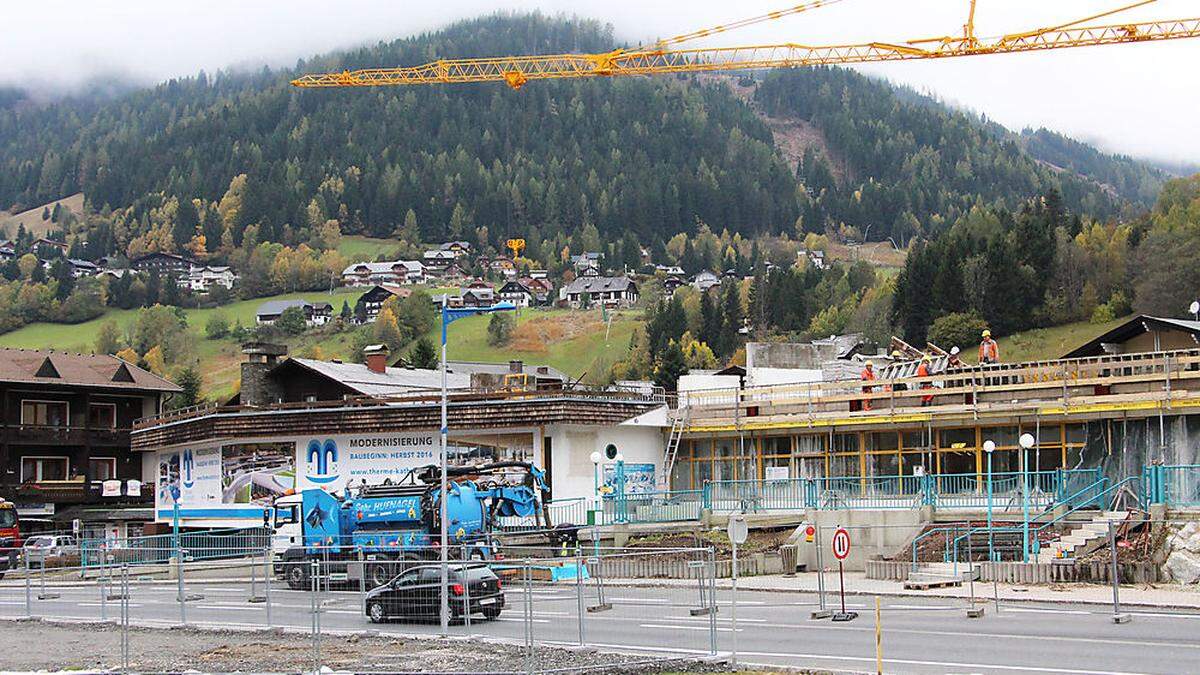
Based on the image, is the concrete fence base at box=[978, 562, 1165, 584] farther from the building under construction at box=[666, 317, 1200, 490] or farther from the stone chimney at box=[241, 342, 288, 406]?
the stone chimney at box=[241, 342, 288, 406]

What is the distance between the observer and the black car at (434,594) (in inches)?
940

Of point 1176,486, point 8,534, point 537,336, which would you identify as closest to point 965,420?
point 1176,486

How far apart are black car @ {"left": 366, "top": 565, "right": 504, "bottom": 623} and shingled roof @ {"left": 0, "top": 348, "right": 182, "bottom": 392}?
184 ft

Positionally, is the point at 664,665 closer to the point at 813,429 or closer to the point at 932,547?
the point at 932,547

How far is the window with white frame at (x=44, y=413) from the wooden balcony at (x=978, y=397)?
4119cm

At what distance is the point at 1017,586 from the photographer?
3198 centimetres

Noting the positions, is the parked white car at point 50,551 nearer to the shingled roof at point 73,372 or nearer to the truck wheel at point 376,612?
the shingled roof at point 73,372

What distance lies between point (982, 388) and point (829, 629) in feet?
69.2

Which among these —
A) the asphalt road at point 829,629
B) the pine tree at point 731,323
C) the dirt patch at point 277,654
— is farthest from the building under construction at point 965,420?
the pine tree at point 731,323

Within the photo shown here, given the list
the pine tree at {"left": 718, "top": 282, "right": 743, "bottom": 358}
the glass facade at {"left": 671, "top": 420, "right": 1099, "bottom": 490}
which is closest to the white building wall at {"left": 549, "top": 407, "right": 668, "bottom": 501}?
the glass facade at {"left": 671, "top": 420, "right": 1099, "bottom": 490}

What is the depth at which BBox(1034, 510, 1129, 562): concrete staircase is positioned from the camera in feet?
110

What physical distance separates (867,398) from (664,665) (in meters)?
28.7

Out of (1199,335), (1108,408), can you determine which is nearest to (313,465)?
(1108,408)

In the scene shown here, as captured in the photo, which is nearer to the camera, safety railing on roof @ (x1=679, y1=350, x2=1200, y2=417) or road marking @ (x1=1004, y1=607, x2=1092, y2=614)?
road marking @ (x1=1004, y1=607, x2=1092, y2=614)
